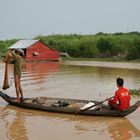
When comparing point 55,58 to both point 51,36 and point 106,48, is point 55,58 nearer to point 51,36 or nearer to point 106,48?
point 106,48

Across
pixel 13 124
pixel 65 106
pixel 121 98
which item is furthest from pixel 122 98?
pixel 13 124

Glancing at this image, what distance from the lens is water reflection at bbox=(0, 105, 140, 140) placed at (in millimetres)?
9375

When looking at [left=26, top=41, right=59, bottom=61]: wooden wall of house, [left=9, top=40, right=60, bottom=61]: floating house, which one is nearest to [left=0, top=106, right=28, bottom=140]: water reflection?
[left=9, top=40, right=60, bottom=61]: floating house

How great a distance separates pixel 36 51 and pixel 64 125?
3833 centimetres

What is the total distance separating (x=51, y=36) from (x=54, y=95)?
60.3m

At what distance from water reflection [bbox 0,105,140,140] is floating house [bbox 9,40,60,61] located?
116ft

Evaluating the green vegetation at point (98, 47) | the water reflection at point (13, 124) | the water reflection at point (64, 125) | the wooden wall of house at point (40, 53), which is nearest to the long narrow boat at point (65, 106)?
the water reflection at point (64, 125)

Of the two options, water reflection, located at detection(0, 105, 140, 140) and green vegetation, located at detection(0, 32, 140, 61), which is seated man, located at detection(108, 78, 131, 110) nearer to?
water reflection, located at detection(0, 105, 140, 140)

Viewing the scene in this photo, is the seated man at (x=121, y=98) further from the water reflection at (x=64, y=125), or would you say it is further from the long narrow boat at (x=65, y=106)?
the water reflection at (x=64, y=125)

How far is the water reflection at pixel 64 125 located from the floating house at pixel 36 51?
116 ft

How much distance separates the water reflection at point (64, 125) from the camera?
938 cm

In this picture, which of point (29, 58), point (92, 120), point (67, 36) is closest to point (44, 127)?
point (92, 120)

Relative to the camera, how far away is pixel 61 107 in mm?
11875

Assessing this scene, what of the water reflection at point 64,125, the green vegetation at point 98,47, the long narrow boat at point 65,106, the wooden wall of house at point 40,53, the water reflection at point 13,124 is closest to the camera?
the water reflection at point 13,124
